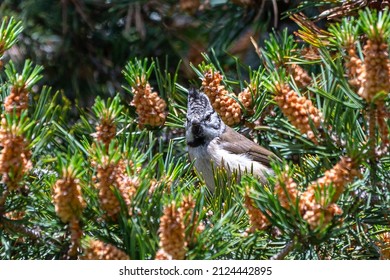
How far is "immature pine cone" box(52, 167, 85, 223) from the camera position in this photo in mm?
1603

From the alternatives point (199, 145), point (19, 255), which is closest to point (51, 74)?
point (199, 145)

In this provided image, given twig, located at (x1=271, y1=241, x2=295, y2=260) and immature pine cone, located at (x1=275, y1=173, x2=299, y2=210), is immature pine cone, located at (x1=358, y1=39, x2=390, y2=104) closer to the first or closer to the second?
immature pine cone, located at (x1=275, y1=173, x2=299, y2=210)

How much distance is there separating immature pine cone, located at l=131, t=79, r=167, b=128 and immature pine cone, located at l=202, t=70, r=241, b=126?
1.00ft

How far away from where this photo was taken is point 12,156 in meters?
1.64

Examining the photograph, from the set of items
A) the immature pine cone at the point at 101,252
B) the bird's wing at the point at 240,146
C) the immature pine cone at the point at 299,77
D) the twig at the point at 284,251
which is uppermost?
the bird's wing at the point at 240,146

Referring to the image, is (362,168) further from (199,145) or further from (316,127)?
(199,145)

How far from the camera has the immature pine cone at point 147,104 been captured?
2090mm

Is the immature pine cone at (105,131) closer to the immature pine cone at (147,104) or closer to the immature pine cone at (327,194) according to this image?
the immature pine cone at (147,104)

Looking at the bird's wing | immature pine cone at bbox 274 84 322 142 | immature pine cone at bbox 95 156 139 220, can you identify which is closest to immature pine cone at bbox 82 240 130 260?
immature pine cone at bbox 95 156 139 220

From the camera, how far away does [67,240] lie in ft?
5.91

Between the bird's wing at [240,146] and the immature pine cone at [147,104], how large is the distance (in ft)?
3.29

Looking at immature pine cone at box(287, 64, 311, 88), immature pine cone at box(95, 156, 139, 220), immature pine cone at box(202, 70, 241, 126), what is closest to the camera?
immature pine cone at box(95, 156, 139, 220)

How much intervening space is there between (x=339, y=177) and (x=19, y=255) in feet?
3.06

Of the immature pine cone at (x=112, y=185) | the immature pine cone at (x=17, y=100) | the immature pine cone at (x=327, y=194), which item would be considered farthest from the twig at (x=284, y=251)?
the immature pine cone at (x=17, y=100)
